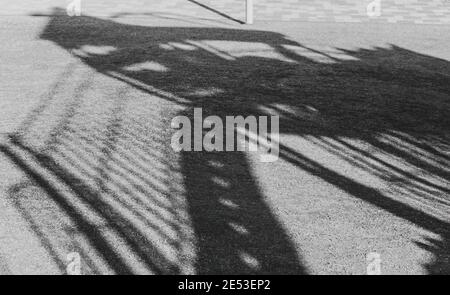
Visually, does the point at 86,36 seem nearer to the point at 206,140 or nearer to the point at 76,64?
the point at 76,64

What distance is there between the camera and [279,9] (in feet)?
51.7

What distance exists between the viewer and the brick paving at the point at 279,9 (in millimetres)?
15062

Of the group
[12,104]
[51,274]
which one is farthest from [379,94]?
[51,274]

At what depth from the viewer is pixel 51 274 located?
5508 mm

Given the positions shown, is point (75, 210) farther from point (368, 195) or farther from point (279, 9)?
point (279, 9)

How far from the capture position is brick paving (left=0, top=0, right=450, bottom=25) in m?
15.1
